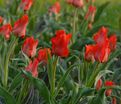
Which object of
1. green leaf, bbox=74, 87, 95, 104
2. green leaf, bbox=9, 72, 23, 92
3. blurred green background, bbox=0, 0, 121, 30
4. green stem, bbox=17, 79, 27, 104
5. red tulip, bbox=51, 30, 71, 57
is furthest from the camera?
blurred green background, bbox=0, 0, 121, 30

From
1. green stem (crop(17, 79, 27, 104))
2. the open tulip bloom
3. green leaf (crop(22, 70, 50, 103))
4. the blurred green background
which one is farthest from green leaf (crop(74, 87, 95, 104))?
the blurred green background

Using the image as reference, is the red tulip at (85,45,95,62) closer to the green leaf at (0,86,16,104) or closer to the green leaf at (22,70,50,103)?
the green leaf at (22,70,50,103)

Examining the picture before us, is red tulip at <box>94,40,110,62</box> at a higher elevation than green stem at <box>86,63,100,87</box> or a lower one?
higher

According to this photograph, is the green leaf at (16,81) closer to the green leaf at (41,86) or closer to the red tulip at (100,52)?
the green leaf at (41,86)

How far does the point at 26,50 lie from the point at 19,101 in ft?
1.31

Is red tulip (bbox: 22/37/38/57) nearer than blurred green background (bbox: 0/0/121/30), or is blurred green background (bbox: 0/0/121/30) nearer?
red tulip (bbox: 22/37/38/57)

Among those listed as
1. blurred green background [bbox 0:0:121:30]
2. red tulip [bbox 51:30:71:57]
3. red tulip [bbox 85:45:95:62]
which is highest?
red tulip [bbox 51:30:71:57]

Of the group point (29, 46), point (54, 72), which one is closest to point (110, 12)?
point (29, 46)

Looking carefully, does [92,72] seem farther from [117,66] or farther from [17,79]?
[117,66]

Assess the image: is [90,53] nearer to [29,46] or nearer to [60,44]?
[60,44]

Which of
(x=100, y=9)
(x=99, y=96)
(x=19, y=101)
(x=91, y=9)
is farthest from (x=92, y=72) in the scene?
(x=100, y=9)

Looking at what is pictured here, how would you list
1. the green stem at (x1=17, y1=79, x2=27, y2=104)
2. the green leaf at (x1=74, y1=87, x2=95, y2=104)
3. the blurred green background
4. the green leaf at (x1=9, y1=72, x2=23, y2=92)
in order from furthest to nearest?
the blurred green background < the green leaf at (x1=9, y1=72, x2=23, y2=92) < the green stem at (x1=17, y1=79, x2=27, y2=104) < the green leaf at (x1=74, y1=87, x2=95, y2=104)

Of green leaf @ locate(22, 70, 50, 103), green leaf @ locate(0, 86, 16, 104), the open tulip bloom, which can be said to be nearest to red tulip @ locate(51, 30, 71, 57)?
the open tulip bloom

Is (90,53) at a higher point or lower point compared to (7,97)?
higher
